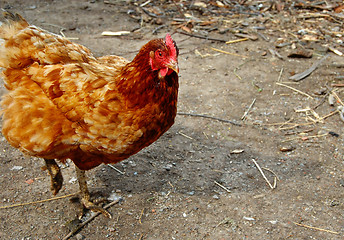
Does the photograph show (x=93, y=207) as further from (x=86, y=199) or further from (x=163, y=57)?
(x=163, y=57)

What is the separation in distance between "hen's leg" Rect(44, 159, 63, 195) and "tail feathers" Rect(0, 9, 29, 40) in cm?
134

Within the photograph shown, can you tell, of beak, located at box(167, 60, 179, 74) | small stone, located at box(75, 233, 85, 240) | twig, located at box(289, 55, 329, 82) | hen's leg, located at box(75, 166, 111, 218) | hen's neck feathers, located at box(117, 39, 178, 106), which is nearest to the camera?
beak, located at box(167, 60, 179, 74)

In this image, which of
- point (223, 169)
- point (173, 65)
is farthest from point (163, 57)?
point (223, 169)

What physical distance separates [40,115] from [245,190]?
2348 millimetres

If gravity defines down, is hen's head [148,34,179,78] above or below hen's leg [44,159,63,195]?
above

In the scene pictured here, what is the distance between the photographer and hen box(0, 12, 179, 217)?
117 inches

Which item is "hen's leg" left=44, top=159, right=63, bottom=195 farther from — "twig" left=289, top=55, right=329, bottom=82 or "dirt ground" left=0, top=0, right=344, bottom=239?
"twig" left=289, top=55, right=329, bottom=82

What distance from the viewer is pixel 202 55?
633 cm

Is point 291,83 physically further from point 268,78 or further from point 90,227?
point 90,227

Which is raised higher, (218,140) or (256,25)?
(256,25)

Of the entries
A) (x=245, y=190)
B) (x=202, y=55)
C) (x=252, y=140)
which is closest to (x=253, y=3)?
(x=202, y=55)

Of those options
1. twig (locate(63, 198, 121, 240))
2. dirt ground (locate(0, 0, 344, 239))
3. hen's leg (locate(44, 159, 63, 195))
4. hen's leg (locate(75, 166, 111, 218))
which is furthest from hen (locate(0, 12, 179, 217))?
dirt ground (locate(0, 0, 344, 239))

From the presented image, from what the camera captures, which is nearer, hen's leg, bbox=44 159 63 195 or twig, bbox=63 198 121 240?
twig, bbox=63 198 121 240

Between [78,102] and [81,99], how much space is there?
0.04 metres
